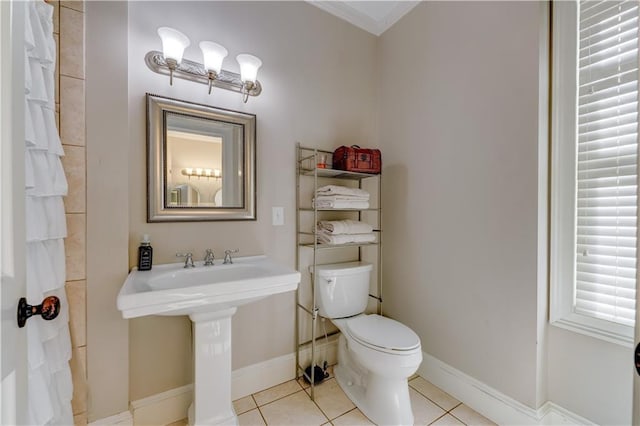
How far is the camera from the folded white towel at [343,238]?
1.71m

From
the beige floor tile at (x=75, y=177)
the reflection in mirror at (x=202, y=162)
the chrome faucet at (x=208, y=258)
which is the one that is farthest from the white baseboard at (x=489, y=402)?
the beige floor tile at (x=75, y=177)

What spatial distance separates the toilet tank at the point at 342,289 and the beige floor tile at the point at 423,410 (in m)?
0.59

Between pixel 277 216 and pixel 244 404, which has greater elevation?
pixel 277 216

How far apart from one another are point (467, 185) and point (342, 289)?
100 centimetres

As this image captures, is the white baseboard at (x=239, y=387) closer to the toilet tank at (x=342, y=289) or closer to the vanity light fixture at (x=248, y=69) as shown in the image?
the toilet tank at (x=342, y=289)

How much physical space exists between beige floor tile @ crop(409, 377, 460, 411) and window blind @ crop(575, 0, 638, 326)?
851 millimetres

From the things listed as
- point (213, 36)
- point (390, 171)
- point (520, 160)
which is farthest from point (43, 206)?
point (520, 160)

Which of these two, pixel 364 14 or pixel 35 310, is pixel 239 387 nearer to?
pixel 35 310

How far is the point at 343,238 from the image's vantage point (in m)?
1.73

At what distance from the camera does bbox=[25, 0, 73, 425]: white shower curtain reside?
826 mm

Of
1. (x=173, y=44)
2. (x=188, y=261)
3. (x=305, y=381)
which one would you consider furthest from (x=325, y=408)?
(x=173, y=44)

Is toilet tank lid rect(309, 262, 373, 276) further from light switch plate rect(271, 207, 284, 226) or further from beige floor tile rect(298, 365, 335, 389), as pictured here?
beige floor tile rect(298, 365, 335, 389)

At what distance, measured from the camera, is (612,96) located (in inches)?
47.3

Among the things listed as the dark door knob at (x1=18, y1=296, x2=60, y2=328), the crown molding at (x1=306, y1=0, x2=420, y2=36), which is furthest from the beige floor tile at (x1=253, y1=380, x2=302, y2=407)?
the crown molding at (x1=306, y1=0, x2=420, y2=36)
